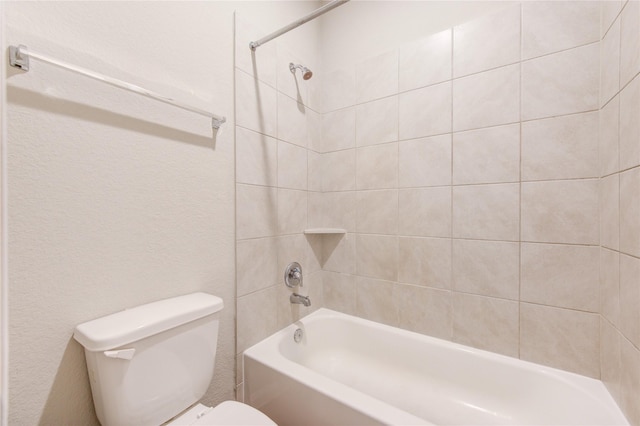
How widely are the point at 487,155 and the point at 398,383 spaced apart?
4.08 ft

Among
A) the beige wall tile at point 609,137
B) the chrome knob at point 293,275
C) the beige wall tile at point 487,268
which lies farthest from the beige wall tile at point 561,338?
the chrome knob at point 293,275

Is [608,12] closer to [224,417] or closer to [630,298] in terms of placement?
→ [630,298]

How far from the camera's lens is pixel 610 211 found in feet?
3.26

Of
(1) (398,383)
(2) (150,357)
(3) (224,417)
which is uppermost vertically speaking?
(2) (150,357)

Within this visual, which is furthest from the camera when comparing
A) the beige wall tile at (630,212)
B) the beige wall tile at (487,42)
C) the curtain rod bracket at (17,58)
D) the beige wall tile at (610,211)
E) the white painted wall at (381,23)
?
the white painted wall at (381,23)

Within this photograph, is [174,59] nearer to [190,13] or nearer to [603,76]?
[190,13]

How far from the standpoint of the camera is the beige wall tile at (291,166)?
4.93ft

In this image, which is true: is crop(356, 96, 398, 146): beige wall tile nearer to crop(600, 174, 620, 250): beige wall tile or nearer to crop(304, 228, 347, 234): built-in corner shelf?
crop(304, 228, 347, 234): built-in corner shelf

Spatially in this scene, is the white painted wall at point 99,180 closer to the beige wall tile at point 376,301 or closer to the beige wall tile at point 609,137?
the beige wall tile at point 376,301

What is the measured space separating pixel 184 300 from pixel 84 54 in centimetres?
83

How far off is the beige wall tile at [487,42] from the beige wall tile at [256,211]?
1.13 m

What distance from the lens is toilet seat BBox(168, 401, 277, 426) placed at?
2.87ft

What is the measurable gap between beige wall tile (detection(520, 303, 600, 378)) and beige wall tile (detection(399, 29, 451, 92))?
1188mm

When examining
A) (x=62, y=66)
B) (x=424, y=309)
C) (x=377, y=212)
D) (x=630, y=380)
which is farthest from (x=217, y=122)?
(x=630, y=380)
